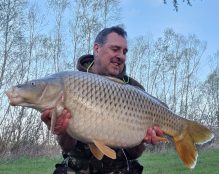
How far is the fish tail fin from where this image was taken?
416 cm

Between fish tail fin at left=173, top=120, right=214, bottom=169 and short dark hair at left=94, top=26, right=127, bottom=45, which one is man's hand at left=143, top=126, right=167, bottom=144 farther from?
short dark hair at left=94, top=26, right=127, bottom=45

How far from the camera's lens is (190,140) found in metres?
4.23

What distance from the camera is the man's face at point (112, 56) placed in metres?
4.58

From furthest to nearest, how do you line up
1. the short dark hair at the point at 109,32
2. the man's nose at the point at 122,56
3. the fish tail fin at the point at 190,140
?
the short dark hair at the point at 109,32 < the man's nose at the point at 122,56 < the fish tail fin at the point at 190,140

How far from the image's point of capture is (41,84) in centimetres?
364

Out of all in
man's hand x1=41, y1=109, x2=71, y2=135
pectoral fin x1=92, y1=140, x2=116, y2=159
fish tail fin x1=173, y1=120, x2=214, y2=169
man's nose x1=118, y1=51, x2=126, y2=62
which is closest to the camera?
man's hand x1=41, y1=109, x2=71, y2=135

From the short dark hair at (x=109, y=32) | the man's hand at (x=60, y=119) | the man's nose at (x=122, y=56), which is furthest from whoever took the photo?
the short dark hair at (x=109, y=32)

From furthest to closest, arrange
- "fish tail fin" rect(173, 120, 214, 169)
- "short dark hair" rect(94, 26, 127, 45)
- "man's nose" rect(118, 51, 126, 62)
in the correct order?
"short dark hair" rect(94, 26, 127, 45) < "man's nose" rect(118, 51, 126, 62) < "fish tail fin" rect(173, 120, 214, 169)

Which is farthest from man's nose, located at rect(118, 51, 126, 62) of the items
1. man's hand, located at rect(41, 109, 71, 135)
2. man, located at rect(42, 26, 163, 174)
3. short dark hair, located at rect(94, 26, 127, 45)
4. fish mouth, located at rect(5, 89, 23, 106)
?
fish mouth, located at rect(5, 89, 23, 106)

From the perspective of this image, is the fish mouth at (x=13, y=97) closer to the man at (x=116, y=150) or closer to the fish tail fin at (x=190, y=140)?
the man at (x=116, y=150)

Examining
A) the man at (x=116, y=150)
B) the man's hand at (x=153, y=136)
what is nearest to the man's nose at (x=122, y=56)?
the man at (x=116, y=150)

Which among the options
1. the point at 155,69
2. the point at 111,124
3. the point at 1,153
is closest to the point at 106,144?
the point at 111,124

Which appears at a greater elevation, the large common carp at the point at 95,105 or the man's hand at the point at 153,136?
the large common carp at the point at 95,105

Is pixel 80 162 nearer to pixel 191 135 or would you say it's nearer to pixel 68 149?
pixel 68 149
